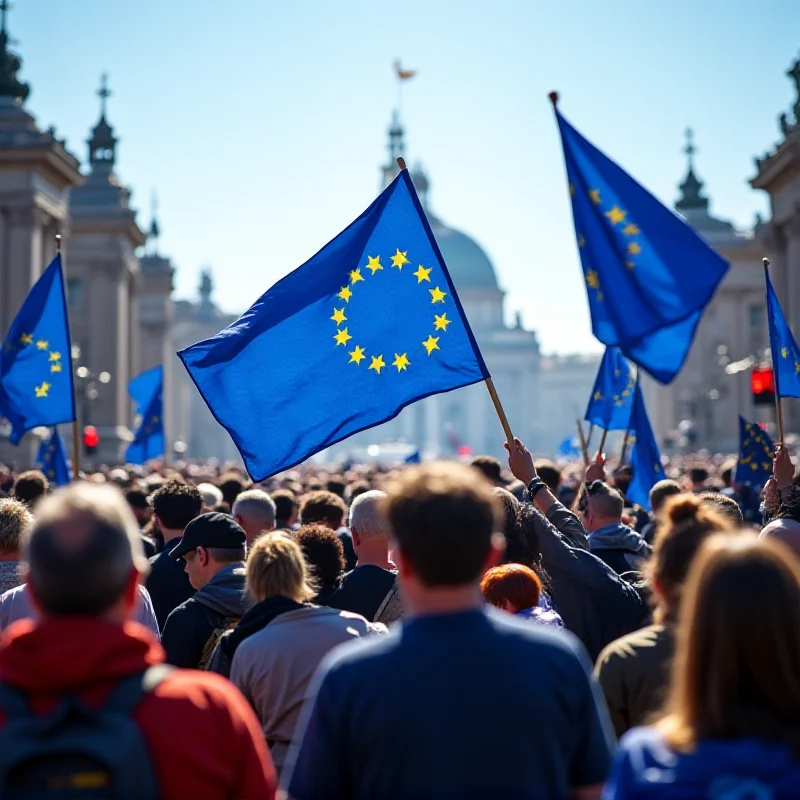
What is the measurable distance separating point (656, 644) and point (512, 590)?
1.61 metres

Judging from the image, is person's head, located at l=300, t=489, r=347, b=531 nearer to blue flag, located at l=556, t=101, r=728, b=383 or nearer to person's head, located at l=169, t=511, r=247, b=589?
blue flag, located at l=556, t=101, r=728, b=383

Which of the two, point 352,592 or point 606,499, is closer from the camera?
point 352,592

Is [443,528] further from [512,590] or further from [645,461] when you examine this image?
[645,461]

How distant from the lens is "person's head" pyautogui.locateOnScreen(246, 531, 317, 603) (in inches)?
219

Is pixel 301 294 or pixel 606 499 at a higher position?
pixel 301 294

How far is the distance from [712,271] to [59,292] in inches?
307

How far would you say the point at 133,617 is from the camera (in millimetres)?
6523

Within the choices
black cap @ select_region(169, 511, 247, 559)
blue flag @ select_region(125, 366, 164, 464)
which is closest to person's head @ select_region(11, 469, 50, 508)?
black cap @ select_region(169, 511, 247, 559)

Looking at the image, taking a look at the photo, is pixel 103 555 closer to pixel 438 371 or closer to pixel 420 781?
pixel 420 781

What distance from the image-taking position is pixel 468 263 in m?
147

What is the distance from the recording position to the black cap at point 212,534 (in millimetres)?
6812

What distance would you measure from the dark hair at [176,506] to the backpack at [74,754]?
558 cm

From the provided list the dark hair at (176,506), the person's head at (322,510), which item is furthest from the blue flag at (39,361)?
the dark hair at (176,506)

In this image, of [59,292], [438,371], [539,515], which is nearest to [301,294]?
[438,371]
